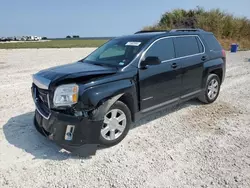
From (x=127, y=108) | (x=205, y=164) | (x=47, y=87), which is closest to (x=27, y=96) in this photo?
(x=47, y=87)

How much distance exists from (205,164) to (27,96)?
507 centimetres

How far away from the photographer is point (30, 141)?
146 inches

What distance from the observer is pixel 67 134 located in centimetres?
312

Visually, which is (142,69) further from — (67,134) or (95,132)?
(67,134)

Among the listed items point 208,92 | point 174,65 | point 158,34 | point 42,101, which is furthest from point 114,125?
point 208,92

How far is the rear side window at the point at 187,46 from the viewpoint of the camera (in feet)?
14.9

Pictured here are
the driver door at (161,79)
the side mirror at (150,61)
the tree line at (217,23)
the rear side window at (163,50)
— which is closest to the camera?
the side mirror at (150,61)

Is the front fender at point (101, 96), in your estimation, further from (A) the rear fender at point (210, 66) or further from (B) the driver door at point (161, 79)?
(A) the rear fender at point (210, 66)

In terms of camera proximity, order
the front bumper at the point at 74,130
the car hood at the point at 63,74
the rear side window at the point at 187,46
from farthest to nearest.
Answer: the rear side window at the point at 187,46 → the car hood at the point at 63,74 → the front bumper at the point at 74,130

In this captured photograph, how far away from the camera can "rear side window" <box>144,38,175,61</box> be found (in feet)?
13.4

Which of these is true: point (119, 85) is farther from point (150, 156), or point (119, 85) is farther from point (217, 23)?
point (217, 23)

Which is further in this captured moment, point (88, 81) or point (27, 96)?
point (27, 96)

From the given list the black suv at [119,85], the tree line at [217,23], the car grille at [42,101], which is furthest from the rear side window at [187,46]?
the tree line at [217,23]

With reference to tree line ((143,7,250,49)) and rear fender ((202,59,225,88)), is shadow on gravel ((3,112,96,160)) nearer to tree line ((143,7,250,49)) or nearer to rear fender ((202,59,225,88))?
rear fender ((202,59,225,88))
